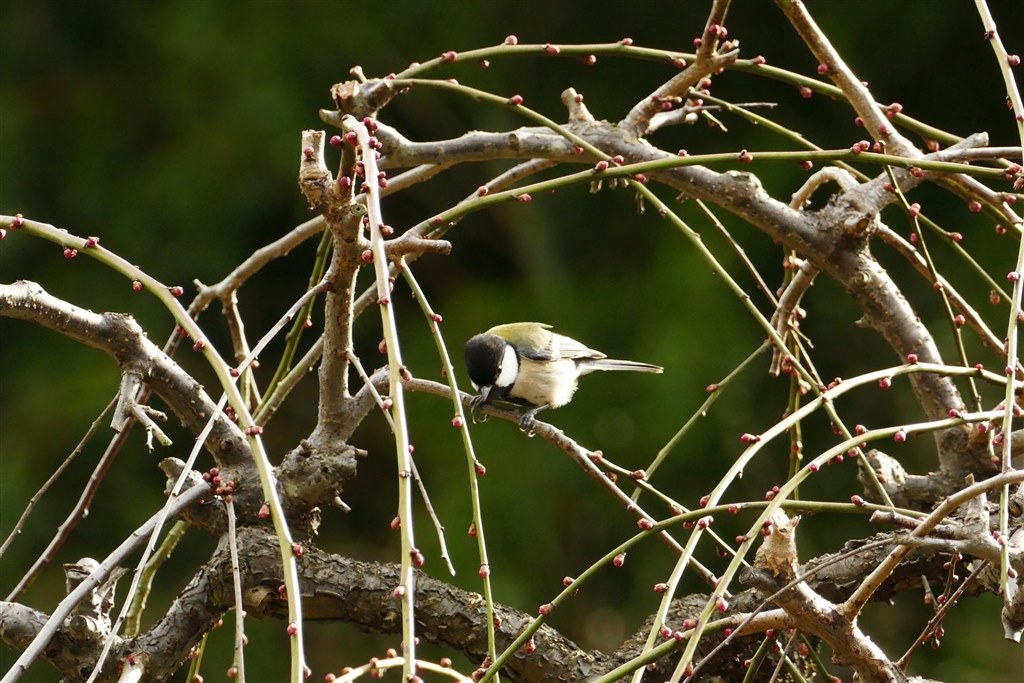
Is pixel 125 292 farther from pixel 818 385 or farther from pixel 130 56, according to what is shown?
pixel 818 385

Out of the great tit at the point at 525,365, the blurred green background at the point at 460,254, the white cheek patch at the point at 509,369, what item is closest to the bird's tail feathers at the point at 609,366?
the great tit at the point at 525,365

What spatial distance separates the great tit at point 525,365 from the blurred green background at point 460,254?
1.01 metres

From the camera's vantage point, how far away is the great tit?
1832 mm

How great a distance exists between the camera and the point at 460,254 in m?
4.02

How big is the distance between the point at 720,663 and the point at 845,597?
16 cm

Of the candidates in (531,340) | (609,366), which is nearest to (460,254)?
(609,366)

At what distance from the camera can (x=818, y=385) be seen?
4.13 feet

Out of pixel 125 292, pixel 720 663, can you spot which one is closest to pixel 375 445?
pixel 125 292

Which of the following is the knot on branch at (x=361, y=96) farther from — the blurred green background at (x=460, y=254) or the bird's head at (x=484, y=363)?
the blurred green background at (x=460, y=254)

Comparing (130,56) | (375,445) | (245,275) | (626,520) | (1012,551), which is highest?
(130,56)

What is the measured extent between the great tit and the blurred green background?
1.01 metres

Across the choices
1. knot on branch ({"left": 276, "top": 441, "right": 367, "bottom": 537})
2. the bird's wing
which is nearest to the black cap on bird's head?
the bird's wing

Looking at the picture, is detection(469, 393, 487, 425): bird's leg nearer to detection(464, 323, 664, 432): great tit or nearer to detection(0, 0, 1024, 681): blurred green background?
detection(464, 323, 664, 432): great tit

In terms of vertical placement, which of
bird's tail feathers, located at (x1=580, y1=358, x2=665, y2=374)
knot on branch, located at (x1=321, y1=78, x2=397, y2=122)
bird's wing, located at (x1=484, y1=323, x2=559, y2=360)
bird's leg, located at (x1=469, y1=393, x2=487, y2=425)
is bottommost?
bird's tail feathers, located at (x1=580, y1=358, x2=665, y2=374)
